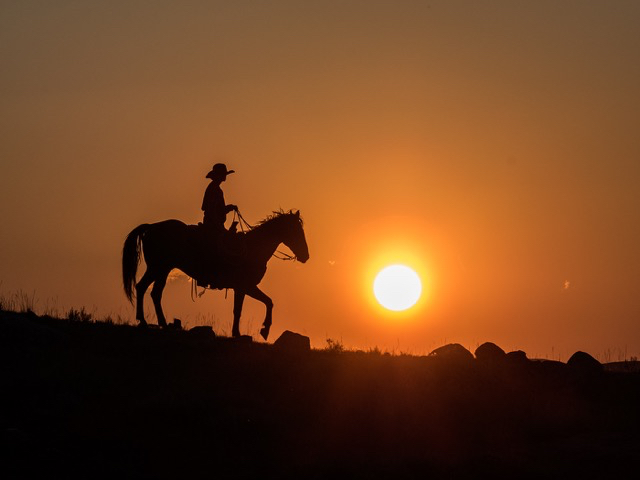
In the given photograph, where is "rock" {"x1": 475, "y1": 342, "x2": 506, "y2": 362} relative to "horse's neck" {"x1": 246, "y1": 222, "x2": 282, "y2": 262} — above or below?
below

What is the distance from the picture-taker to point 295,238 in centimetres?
2638

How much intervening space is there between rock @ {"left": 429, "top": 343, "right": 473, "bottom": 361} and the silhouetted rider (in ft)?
20.1

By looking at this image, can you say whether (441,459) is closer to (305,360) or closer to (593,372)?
(305,360)

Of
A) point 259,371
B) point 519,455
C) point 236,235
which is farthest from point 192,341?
point 519,455

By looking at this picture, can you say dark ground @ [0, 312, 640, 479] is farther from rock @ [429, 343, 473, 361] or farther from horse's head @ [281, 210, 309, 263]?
horse's head @ [281, 210, 309, 263]

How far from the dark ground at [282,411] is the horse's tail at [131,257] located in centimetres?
204

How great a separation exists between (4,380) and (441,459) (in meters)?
7.80

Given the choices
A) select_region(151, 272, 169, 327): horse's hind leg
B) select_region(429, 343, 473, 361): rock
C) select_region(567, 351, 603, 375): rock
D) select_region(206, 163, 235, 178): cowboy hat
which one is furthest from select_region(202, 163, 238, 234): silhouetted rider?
select_region(567, 351, 603, 375): rock

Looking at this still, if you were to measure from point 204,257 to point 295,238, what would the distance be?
8.65 feet

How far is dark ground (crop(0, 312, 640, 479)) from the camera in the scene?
51.4 ft

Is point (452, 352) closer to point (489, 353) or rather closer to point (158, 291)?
point (489, 353)

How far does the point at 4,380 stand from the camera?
17844 mm

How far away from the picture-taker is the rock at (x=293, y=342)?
71.9ft

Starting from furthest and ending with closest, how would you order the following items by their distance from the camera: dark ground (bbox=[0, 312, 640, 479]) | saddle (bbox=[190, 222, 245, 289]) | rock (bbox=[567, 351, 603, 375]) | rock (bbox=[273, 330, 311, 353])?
saddle (bbox=[190, 222, 245, 289]), rock (bbox=[567, 351, 603, 375]), rock (bbox=[273, 330, 311, 353]), dark ground (bbox=[0, 312, 640, 479])
